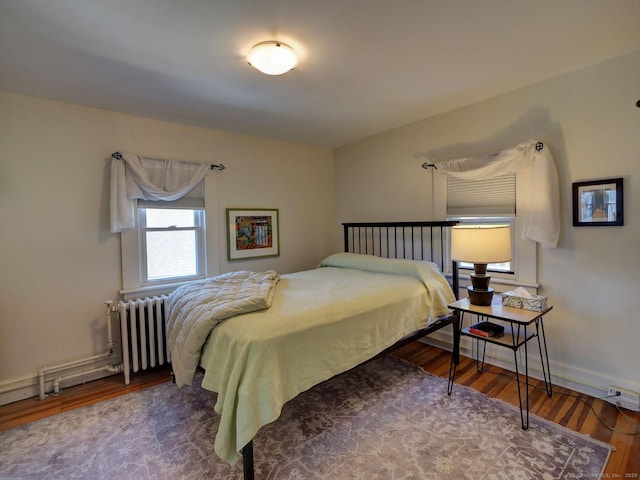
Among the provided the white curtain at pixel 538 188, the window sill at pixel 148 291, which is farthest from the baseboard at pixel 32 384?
the white curtain at pixel 538 188

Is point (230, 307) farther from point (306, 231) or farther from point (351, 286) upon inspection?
point (306, 231)

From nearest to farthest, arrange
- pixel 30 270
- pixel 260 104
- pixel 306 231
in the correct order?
1. pixel 30 270
2. pixel 260 104
3. pixel 306 231

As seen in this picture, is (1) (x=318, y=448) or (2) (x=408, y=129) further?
(2) (x=408, y=129)

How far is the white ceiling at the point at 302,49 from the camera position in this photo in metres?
1.56

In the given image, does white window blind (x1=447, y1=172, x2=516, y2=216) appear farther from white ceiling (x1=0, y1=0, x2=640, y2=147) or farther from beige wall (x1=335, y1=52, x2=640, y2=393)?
white ceiling (x1=0, y1=0, x2=640, y2=147)

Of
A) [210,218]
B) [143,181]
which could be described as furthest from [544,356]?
[143,181]

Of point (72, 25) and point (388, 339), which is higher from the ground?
point (72, 25)

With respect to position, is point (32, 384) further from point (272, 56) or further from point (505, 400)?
point (505, 400)

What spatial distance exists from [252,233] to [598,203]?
3.18 metres

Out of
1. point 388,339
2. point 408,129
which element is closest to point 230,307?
point 388,339

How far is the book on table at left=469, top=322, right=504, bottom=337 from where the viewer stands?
226 cm

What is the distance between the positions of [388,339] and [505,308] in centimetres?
91

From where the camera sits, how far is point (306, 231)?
13.8 feet

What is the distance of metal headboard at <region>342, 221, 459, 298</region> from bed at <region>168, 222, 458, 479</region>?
1.1 inches
